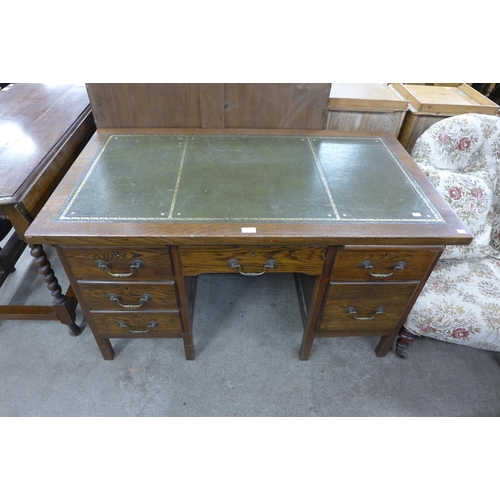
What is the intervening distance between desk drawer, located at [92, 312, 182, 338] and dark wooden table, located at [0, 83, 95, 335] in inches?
13.7

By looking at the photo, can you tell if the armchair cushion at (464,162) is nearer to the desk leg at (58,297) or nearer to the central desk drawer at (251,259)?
the central desk drawer at (251,259)

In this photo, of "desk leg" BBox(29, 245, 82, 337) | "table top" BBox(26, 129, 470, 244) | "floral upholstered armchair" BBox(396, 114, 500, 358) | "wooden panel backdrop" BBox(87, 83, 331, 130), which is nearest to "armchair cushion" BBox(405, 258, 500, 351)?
"floral upholstered armchair" BBox(396, 114, 500, 358)

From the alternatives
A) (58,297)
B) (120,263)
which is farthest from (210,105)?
(58,297)

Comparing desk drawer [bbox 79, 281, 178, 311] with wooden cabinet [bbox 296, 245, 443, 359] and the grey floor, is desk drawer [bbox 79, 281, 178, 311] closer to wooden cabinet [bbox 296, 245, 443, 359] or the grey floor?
the grey floor

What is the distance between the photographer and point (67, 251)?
1047 mm

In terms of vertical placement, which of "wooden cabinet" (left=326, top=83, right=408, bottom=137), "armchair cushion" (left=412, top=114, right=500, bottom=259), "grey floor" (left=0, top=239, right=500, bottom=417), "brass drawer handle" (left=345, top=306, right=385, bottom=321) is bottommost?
"grey floor" (left=0, top=239, right=500, bottom=417)

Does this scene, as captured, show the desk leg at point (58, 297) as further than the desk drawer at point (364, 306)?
Yes

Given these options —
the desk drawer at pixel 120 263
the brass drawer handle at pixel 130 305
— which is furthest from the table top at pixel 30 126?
the brass drawer handle at pixel 130 305

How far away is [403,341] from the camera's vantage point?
1569mm

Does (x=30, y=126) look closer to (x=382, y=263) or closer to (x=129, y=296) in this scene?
(x=129, y=296)

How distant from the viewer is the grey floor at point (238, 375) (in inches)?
56.7

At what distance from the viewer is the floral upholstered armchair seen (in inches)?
55.3

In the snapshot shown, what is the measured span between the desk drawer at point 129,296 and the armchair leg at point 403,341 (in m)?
1.05

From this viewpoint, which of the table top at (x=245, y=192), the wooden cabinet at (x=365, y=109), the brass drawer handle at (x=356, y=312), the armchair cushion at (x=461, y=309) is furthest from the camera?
the wooden cabinet at (x=365, y=109)
